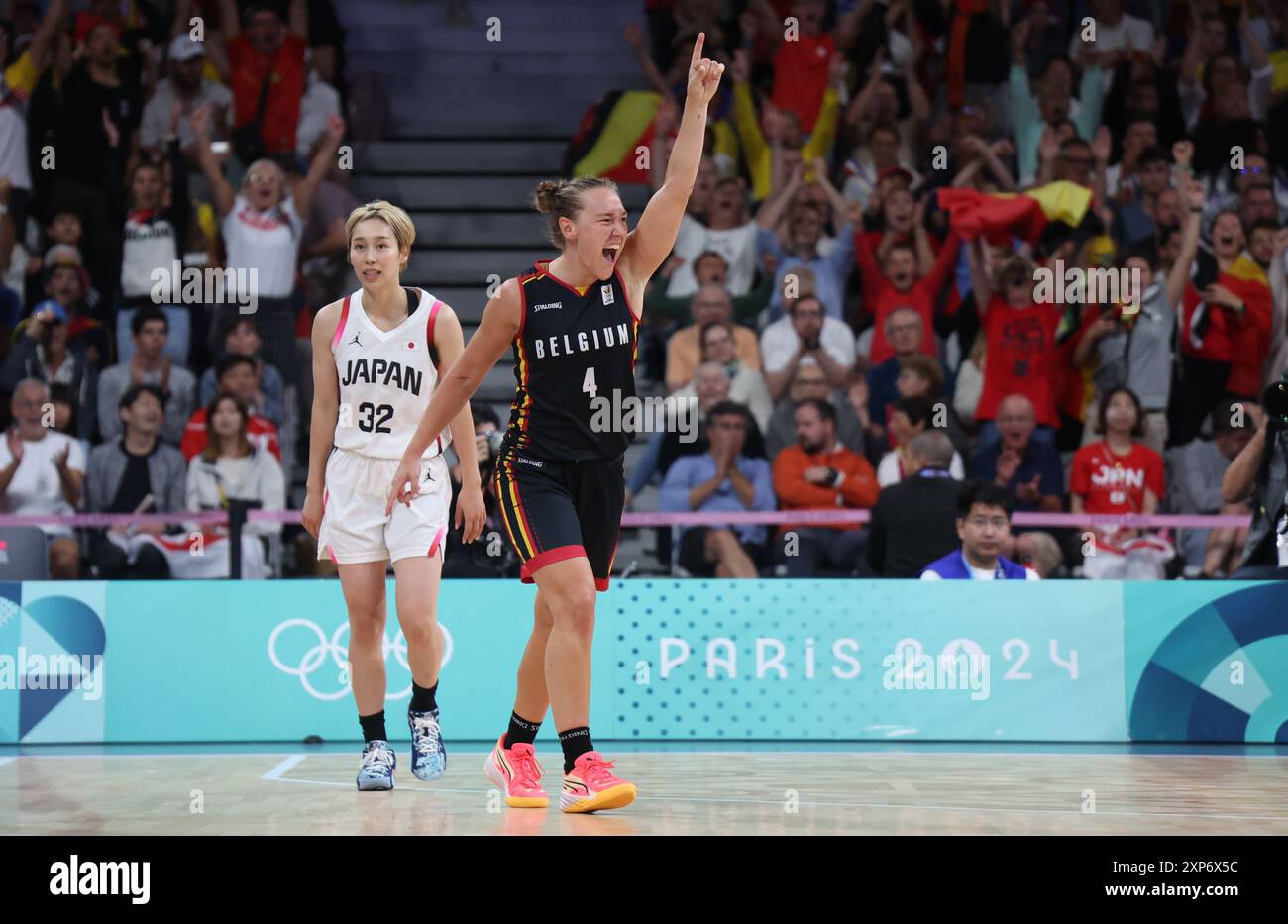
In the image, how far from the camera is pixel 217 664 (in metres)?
8.33

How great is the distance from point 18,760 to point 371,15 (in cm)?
824

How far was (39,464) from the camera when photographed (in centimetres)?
1048

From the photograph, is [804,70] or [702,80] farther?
[804,70]

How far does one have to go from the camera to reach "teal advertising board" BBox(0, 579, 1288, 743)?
8234mm

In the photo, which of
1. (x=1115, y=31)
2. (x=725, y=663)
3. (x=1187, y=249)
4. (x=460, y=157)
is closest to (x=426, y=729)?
(x=725, y=663)

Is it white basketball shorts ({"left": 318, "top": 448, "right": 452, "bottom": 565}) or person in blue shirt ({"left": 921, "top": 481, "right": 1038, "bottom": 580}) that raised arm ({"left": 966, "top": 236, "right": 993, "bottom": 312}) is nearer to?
person in blue shirt ({"left": 921, "top": 481, "right": 1038, "bottom": 580})

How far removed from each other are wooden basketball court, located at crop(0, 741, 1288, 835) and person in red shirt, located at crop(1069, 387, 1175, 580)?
250cm

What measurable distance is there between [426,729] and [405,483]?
3.71 ft

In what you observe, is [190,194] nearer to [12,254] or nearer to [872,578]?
[12,254]

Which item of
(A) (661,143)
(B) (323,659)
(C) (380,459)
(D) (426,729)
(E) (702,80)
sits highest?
(A) (661,143)

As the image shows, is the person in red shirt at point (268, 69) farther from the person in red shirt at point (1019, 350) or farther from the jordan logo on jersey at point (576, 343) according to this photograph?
the jordan logo on jersey at point (576, 343)

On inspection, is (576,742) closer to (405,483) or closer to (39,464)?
(405,483)

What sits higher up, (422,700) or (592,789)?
(422,700)

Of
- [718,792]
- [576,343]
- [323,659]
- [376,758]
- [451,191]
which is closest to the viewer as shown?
[576,343]
